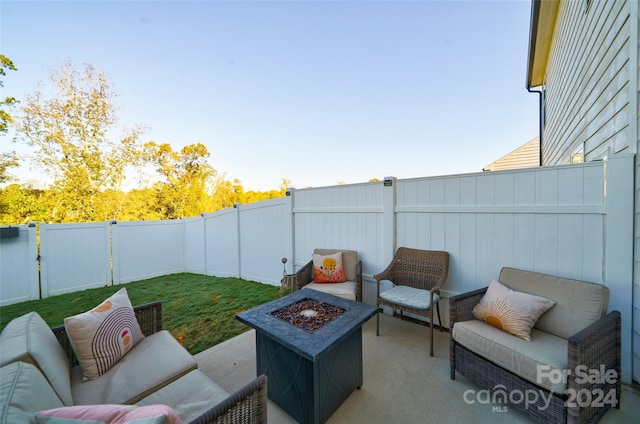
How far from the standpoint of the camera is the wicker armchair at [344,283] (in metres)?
3.30

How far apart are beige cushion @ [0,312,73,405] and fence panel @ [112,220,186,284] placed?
5.05 metres

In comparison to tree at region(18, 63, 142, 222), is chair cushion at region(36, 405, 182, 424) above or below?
below

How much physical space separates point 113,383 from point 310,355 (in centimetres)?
124

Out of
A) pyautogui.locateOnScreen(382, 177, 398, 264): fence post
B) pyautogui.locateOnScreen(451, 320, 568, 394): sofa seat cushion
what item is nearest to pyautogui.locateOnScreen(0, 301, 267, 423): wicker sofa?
pyautogui.locateOnScreen(451, 320, 568, 394): sofa seat cushion

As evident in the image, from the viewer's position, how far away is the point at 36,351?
4.18 feet

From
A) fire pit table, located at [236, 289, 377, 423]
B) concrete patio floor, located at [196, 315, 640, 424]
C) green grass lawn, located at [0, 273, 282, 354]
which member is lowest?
green grass lawn, located at [0, 273, 282, 354]

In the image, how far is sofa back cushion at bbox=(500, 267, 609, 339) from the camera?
1.90m

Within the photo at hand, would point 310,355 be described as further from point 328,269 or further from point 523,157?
point 523,157

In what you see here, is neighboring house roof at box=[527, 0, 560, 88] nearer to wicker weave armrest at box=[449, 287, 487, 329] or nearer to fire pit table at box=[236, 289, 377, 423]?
wicker weave armrest at box=[449, 287, 487, 329]

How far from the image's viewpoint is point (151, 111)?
793 cm

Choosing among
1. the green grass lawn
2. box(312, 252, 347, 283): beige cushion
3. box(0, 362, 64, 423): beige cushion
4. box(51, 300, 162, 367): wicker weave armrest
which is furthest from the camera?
box(312, 252, 347, 283): beige cushion

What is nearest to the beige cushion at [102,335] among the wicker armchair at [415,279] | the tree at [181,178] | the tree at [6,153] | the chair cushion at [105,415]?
the chair cushion at [105,415]

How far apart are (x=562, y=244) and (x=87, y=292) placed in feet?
25.8

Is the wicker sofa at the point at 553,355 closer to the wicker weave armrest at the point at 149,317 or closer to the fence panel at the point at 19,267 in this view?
the wicker weave armrest at the point at 149,317
